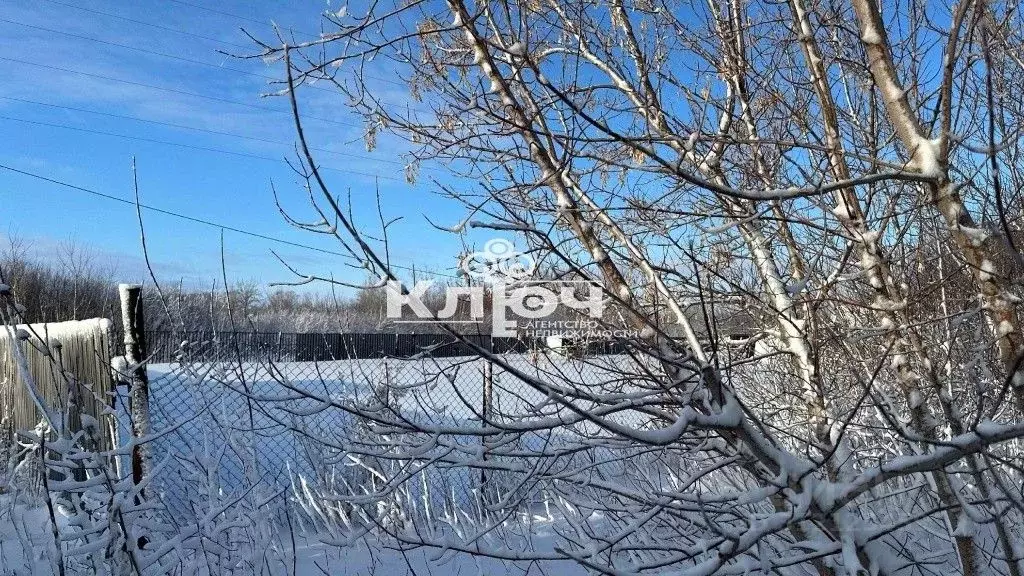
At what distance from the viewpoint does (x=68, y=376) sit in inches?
77.8

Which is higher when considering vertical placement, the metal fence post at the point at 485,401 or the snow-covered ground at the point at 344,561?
the metal fence post at the point at 485,401

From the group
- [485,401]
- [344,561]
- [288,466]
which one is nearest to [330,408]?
[288,466]

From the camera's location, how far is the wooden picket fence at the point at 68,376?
9.45ft

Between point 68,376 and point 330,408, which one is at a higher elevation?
point 68,376

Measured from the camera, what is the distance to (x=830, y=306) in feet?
11.7

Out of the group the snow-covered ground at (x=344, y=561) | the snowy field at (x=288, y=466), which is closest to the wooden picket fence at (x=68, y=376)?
the snowy field at (x=288, y=466)

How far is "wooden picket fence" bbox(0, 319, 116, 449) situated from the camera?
2881 mm

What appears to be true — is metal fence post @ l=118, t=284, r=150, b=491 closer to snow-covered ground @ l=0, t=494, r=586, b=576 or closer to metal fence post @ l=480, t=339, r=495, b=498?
snow-covered ground @ l=0, t=494, r=586, b=576

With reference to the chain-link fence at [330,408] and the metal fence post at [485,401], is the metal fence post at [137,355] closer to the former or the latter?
the chain-link fence at [330,408]

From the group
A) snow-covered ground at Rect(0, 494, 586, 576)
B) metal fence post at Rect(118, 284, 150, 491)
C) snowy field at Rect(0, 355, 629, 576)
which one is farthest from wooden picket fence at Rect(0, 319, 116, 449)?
snow-covered ground at Rect(0, 494, 586, 576)

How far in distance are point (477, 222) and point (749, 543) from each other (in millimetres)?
854

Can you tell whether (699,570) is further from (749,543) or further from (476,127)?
(476,127)

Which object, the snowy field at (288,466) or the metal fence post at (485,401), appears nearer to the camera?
the metal fence post at (485,401)

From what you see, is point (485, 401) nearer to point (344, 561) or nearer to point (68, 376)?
point (344, 561)
